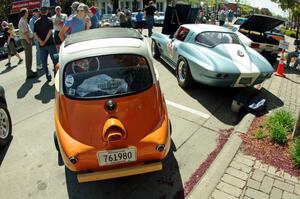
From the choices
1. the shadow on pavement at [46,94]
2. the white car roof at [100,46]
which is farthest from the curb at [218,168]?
the shadow on pavement at [46,94]

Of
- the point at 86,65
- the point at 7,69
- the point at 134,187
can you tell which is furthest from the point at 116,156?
the point at 7,69

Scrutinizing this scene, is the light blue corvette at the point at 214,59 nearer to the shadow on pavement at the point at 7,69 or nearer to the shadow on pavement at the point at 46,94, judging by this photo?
the shadow on pavement at the point at 46,94

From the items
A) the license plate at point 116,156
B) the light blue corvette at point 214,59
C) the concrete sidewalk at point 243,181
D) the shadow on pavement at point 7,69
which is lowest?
the concrete sidewalk at point 243,181

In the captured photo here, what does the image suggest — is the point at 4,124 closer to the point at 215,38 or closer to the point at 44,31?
the point at 44,31

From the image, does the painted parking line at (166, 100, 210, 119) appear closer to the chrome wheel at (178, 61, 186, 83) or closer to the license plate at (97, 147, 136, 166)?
the chrome wheel at (178, 61, 186, 83)

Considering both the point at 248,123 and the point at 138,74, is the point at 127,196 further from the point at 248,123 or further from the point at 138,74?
the point at 248,123

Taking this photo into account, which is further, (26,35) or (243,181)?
(26,35)

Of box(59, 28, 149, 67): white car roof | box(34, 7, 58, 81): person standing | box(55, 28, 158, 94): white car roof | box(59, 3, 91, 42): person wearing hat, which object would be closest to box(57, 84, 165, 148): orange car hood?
box(55, 28, 158, 94): white car roof

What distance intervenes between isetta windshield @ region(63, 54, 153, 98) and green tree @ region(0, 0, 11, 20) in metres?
18.3

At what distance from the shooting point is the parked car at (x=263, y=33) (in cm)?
885

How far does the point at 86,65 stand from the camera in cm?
347

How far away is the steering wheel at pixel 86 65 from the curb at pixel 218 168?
2.03 m

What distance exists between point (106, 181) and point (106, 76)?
144 centimetres

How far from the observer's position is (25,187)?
11.4 ft
